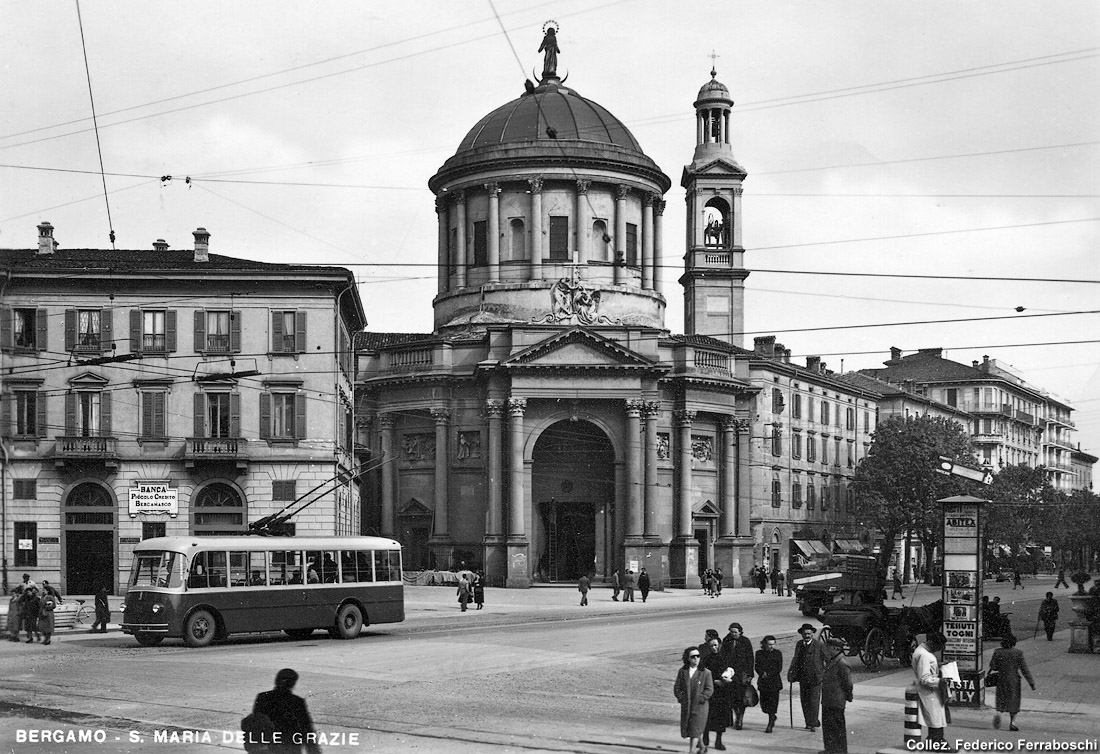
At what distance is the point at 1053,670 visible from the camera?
1080 inches

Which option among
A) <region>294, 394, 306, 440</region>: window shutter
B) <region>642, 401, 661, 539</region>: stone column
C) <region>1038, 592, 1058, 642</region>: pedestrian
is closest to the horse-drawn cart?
<region>1038, 592, 1058, 642</region>: pedestrian

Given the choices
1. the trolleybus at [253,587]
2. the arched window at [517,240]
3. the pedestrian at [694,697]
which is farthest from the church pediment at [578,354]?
the pedestrian at [694,697]

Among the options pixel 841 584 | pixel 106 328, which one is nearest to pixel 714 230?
pixel 106 328

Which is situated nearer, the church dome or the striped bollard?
the striped bollard

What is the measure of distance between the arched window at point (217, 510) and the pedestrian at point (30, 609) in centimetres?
1652

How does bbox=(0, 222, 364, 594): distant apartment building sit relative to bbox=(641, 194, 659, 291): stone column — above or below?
below

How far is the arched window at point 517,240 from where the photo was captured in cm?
7062

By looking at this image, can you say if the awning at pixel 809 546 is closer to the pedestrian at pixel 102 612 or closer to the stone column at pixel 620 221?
the stone column at pixel 620 221

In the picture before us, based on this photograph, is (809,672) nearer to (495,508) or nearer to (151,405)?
(151,405)

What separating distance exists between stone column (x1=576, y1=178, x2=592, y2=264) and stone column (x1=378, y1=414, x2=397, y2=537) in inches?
505

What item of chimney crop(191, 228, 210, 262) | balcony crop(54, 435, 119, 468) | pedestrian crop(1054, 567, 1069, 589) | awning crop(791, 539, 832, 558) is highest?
chimney crop(191, 228, 210, 262)

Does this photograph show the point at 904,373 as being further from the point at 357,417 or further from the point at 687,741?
the point at 687,741

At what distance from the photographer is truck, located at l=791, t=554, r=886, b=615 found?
30.7 meters

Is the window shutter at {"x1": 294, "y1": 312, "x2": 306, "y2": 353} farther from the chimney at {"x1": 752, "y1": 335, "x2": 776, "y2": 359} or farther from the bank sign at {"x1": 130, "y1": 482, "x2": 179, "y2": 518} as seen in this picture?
the chimney at {"x1": 752, "y1": 335, "x2": 776, "y2": 359}
